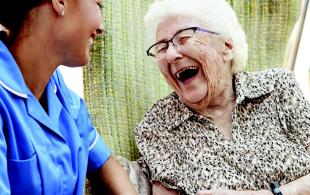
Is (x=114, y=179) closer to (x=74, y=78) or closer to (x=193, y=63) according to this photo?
(x=193, y=63)

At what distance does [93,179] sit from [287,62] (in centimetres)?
141

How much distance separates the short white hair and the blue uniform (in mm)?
510

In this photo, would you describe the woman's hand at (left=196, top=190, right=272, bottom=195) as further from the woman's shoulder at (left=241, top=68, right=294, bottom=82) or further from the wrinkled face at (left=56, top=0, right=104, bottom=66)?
→ the wrinkled face at (left=56, top=0, right=104, bottom=66)

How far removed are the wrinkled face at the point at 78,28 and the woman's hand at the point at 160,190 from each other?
58 cm

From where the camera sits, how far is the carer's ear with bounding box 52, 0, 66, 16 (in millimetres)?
969

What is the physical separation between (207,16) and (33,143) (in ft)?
2.54

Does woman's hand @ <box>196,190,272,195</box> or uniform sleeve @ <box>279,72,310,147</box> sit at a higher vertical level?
uniform sleeve @ <box>279,72,310,147</box>

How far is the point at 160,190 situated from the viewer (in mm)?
1469

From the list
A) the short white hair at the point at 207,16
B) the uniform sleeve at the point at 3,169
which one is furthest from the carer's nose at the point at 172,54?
the uniform sleeve at the point at 3,169

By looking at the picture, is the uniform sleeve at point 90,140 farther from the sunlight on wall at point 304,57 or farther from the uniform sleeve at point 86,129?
the sunlight on wall at point 304,57

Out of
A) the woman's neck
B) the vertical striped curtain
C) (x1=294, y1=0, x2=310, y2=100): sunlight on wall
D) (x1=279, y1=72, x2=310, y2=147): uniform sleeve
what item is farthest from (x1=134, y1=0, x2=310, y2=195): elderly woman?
(x1=294, y1=0, x2=310, y2=100): sunlight on wall

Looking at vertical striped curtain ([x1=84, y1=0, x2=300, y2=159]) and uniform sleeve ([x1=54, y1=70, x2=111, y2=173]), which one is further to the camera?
vertical striped curtain ([x1=84, y1=0, x2=300, y2=159])

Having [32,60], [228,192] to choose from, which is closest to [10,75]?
[32,60]

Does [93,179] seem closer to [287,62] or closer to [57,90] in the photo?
[57,90]
